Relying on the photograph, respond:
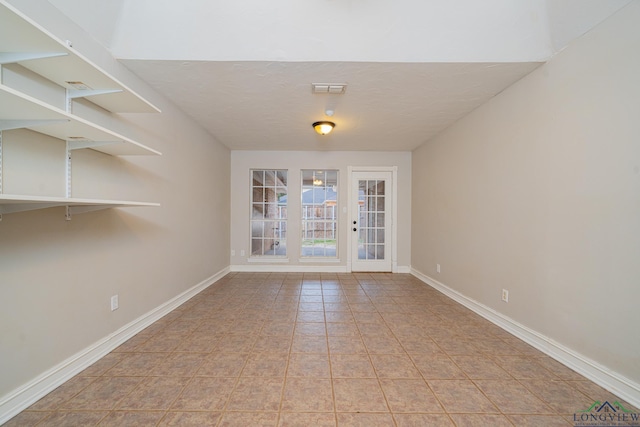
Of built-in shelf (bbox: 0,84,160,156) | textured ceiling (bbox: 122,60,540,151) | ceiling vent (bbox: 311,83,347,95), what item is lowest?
built-in shelf (bbox: 0,84,160,156)

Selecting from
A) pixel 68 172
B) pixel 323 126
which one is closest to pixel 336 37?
pixel 323 126

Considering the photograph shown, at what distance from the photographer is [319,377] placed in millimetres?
1733

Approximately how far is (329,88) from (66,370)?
9.73 ft

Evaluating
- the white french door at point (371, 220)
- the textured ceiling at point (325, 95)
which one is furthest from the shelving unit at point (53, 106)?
the white french door at point (371, 220)

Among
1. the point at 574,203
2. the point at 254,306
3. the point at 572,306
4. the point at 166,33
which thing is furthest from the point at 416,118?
the point at 254,306

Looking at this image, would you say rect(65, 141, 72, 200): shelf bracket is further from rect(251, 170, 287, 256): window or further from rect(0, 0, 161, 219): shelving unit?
rect(251, 170, 287, 256): window

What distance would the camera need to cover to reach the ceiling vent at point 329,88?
239cm

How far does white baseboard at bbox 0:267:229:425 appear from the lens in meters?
1.37

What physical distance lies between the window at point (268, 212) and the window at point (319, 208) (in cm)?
42

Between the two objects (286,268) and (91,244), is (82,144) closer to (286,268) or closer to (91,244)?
(91,244)

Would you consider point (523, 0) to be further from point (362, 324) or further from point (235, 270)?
point (235, 270)

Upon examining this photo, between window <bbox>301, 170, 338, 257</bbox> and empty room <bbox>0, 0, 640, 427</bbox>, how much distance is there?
5.97 feet

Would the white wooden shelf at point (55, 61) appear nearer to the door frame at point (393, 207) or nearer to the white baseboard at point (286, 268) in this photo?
the white baseboard at point (286, 268)

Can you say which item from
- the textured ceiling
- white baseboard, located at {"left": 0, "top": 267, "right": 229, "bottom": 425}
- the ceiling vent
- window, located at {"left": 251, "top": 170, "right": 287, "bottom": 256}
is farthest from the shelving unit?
window, located at {"left": 251, "top": 170, "right": 287, "bottom": 256}
